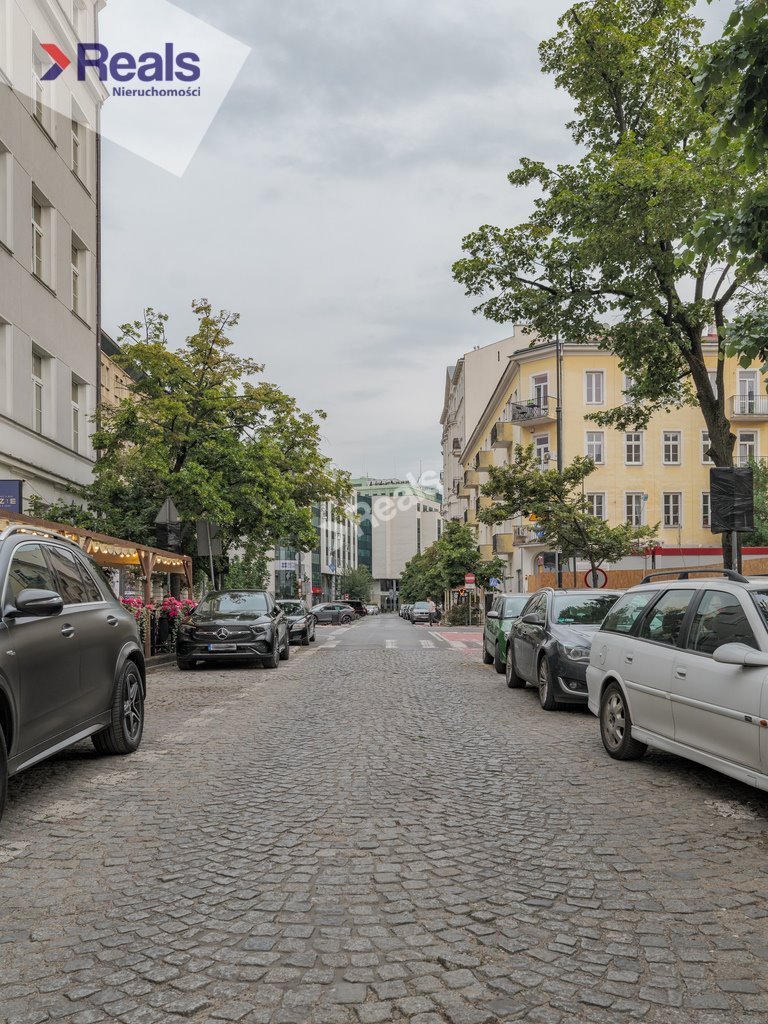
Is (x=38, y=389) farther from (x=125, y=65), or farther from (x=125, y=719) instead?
(x=125, y=719)

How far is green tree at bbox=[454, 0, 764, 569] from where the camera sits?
14539mm

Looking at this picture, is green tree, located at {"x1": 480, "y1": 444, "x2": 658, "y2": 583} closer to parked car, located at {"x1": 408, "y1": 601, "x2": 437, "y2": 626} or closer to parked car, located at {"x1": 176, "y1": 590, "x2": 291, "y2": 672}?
parked car, located at {"x1": 176, "y1": 590, "x2": 291, "y2": 672}

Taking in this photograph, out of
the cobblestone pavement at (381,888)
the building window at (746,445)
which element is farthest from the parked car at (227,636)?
the building window at (746,445)

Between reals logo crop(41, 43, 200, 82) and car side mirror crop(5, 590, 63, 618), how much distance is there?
52.3 feet

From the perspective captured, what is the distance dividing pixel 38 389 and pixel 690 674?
60.7 ft

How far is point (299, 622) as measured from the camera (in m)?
28.3

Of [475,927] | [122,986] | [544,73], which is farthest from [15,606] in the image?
Result: [544,73]

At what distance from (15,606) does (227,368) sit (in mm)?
20630

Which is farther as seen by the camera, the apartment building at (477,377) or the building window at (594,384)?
the apartment building at (477,377)

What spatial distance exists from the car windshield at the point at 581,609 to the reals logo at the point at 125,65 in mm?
13433

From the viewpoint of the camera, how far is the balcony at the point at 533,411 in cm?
5116

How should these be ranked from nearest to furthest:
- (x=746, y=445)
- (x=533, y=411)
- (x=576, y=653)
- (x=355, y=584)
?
(x=576, y=653), (x=746, y=445), (x=533, y=411), (x=355, y=584)

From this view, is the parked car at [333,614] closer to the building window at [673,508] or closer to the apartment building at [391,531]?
the building window at [673,508]

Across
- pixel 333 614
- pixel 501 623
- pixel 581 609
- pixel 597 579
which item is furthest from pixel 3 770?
pixel 333 614
